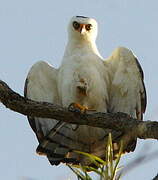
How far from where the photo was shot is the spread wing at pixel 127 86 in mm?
7324

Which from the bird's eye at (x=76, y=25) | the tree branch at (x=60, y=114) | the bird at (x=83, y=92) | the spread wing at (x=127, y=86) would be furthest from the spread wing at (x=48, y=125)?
the tree branch at (x=60, y=114)

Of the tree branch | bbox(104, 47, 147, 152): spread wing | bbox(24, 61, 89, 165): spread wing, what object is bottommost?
bbox(24, 61, 89, 165): spread wing

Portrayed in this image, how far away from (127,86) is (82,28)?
162 cm

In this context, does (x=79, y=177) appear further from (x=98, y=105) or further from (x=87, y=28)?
(x=87, y=28)

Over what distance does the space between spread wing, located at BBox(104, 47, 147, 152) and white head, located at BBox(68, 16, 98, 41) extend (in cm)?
98

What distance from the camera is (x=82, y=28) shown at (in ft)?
28.3

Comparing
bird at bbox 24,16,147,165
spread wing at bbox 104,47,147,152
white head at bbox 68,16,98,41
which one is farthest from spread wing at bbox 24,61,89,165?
white head at bbox 68,16,98,41

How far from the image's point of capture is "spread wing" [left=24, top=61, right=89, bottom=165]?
7.18 metres

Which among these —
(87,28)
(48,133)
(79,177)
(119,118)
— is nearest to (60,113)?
(119,118)

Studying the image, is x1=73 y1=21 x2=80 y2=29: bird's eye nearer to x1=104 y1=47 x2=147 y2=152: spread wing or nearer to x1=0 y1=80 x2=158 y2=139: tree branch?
x1=104 y1=47 x2=147 y2=152: spread wing

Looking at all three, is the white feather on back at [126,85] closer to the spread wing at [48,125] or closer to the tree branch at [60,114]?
the spread wing at [48,125]

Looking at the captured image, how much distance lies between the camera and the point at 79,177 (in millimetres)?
3611

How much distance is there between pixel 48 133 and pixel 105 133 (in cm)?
77

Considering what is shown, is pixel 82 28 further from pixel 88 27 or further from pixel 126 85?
pixel 126 85
